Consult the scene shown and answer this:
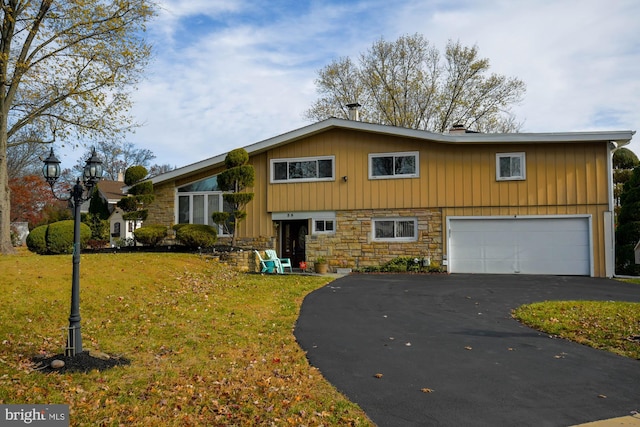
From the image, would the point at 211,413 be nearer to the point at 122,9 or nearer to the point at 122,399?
the point at 122,399

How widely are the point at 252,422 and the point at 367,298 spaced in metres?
7.23

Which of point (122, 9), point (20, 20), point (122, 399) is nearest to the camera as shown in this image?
point (122, 399)

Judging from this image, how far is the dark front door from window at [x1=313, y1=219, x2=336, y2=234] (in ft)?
2.63

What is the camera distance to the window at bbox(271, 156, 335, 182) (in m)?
18.1

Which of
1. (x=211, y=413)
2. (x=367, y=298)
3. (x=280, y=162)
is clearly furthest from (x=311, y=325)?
(x=280, y=162)

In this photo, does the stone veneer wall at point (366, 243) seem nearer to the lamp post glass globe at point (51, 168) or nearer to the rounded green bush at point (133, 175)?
the rounded green bush at point (133, 175)

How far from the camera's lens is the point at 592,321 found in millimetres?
8578

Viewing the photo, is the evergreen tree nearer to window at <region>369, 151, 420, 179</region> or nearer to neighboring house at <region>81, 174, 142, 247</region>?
neighboring house at <region>81, 174, 142, 247</region>

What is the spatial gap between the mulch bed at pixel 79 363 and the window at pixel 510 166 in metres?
13.7

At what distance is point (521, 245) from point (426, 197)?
11.6 feet

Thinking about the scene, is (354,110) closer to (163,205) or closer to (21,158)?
(163,205)

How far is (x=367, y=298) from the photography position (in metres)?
11.4

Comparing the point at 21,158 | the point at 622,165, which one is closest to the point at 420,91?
the point at 622,165

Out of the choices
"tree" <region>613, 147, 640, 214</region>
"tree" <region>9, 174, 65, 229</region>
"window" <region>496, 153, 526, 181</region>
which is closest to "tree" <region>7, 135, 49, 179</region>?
"tree" <region>9, 174, 65, 229</region>
